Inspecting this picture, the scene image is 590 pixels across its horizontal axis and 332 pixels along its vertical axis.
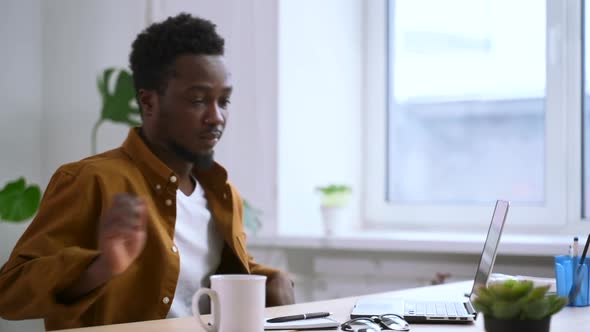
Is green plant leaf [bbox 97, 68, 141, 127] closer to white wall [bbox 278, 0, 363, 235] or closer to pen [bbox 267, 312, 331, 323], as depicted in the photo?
white wall [bbox 278, 0, 363, 235]

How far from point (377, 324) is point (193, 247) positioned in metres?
0.60

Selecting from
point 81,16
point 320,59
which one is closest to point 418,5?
point 320,59

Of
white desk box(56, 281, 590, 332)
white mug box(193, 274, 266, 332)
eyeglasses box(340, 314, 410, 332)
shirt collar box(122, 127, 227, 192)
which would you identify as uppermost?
shirt collar box(122, 127, 227, 192)

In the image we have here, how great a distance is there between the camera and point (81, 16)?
124 inches

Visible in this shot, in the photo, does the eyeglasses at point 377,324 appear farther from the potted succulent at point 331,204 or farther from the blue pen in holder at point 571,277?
the potted succulent at point 331,204

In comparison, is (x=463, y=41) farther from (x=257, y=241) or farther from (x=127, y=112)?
(x=127, y=112)

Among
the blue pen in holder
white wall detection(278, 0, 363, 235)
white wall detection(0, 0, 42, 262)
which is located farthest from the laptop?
white wall detection(0, 0, 42, 262)

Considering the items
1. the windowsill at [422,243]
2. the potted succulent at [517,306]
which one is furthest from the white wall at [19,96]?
the potted succulent at [517,306]

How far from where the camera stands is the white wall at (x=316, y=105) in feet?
9.36

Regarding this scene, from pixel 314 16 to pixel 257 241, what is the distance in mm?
829

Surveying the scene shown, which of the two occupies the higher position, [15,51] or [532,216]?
[15,51]

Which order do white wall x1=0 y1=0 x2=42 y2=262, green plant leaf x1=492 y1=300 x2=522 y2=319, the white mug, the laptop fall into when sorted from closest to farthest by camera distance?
green plant leaf x1=492 y1=300 x2=522 y2=319, the white mug, the laptop, white wall x1=0 y1=0 x2=42 y2=262

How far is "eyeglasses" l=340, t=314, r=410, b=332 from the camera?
1.38 metres

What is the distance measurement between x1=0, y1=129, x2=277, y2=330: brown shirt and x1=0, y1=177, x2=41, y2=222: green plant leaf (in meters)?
0.99
